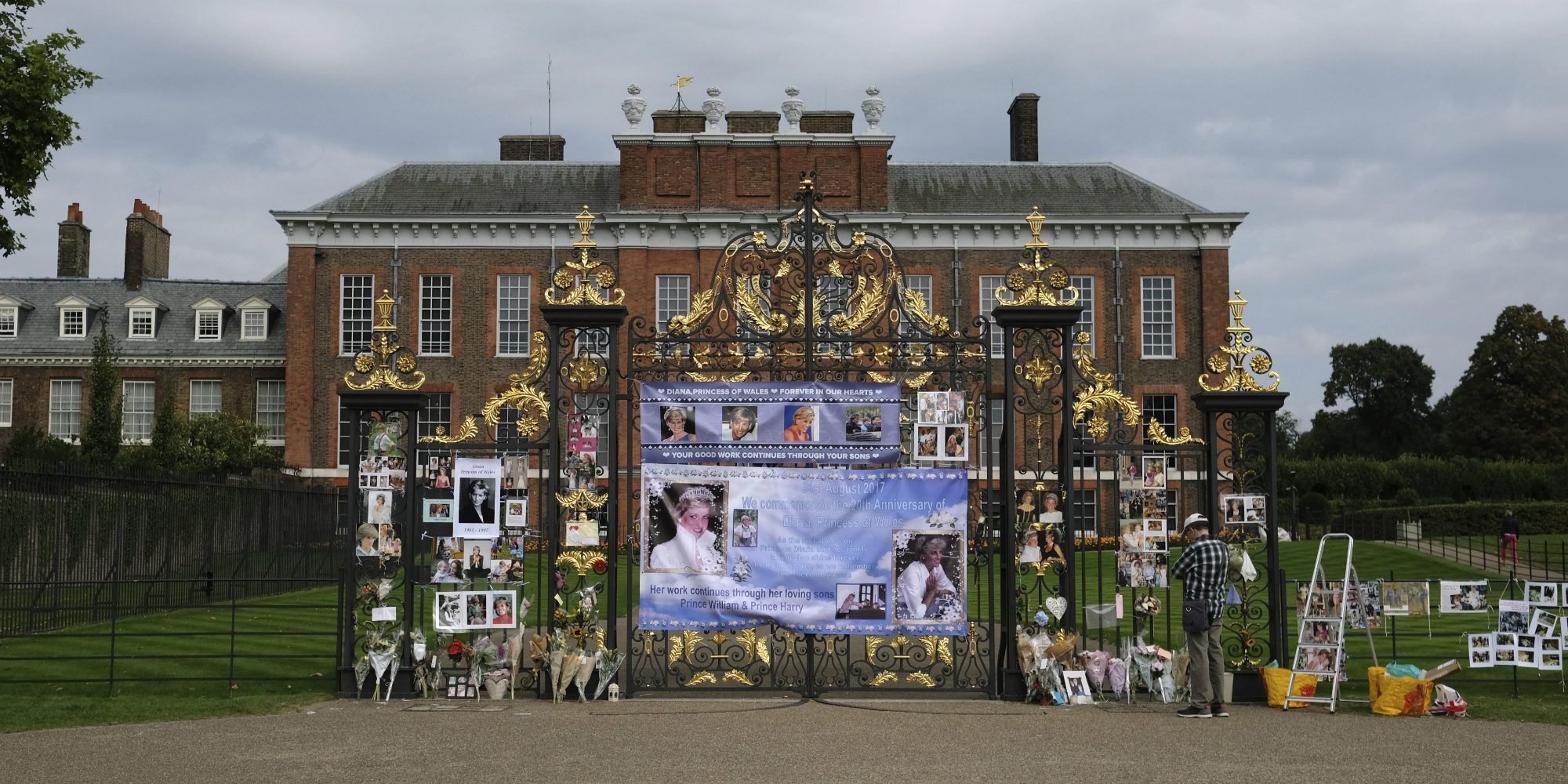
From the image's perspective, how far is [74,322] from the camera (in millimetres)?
41875

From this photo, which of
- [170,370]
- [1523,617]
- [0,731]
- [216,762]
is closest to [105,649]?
[0,731]

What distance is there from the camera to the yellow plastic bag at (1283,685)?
1123cm

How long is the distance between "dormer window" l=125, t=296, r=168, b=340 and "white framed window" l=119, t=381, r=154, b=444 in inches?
67.9

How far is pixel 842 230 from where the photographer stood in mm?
33250

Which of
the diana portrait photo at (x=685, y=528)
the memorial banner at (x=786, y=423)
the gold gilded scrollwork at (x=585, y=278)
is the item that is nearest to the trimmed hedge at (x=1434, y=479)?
the memorial banner at (x=786, y=423)

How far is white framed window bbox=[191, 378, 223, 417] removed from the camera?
132ft

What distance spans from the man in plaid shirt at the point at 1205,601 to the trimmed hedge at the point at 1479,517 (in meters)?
29.3

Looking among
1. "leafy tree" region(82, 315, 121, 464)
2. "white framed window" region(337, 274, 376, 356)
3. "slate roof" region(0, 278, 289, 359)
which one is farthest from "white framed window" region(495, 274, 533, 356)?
"leafy tree" region(82, 315, 121, 464)

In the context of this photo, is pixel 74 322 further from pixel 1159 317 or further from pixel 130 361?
pixel 1159 317

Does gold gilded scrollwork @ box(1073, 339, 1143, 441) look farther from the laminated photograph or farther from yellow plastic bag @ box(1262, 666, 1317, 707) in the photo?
the laminated photograph

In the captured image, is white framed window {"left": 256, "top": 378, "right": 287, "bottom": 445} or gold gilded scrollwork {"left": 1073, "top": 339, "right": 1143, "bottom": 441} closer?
gold gilded scrollwork {"left": 1073, "top": 339, "right": 1143, "bottom": 441}

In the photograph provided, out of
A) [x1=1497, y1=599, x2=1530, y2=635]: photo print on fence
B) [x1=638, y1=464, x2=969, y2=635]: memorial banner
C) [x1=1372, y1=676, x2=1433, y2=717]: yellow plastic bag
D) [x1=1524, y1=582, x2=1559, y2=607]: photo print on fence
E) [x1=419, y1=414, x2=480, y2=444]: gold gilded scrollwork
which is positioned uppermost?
[x1=419, y1=414, x2=480, y2=444]: gold gilded scrollwork

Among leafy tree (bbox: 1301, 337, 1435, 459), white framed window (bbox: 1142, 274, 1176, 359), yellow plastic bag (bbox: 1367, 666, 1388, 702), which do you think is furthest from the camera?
leafy tree (bbox: 1301, 337, 1435, 459)

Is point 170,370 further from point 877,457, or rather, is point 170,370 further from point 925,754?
point 925,754
